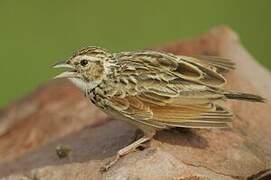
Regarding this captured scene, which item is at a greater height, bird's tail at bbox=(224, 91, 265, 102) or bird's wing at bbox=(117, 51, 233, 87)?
bird's wing at bbox=(117, 51, 233, 87)

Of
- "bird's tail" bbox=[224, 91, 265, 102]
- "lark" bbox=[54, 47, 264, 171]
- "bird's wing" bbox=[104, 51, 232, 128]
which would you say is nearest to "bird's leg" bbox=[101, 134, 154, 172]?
"lark" bbox=[54, 47, 264, 171]

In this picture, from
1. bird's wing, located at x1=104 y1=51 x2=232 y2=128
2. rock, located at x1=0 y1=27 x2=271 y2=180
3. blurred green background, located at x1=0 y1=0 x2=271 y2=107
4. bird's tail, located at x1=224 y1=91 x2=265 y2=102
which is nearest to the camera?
rock, located at x1=0 y1=27 x2=271 y2=180

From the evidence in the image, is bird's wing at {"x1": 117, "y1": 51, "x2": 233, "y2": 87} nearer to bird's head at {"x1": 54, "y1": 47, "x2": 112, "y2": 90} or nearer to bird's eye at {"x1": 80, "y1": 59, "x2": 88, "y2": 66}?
bird's head at {"x1": 54, "y1": 47, "x2": 112, "y2": 90}

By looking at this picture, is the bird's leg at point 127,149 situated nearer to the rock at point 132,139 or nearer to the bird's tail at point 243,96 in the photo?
the rock at point 132,139

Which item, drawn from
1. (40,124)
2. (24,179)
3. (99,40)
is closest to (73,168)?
(24,179)

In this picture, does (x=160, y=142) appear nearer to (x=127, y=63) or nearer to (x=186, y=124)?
(x=186, y=124)

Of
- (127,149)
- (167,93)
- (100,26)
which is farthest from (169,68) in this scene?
(100,26)

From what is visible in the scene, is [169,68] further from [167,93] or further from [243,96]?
[243,96]

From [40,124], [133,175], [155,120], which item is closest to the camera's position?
[133,175]
